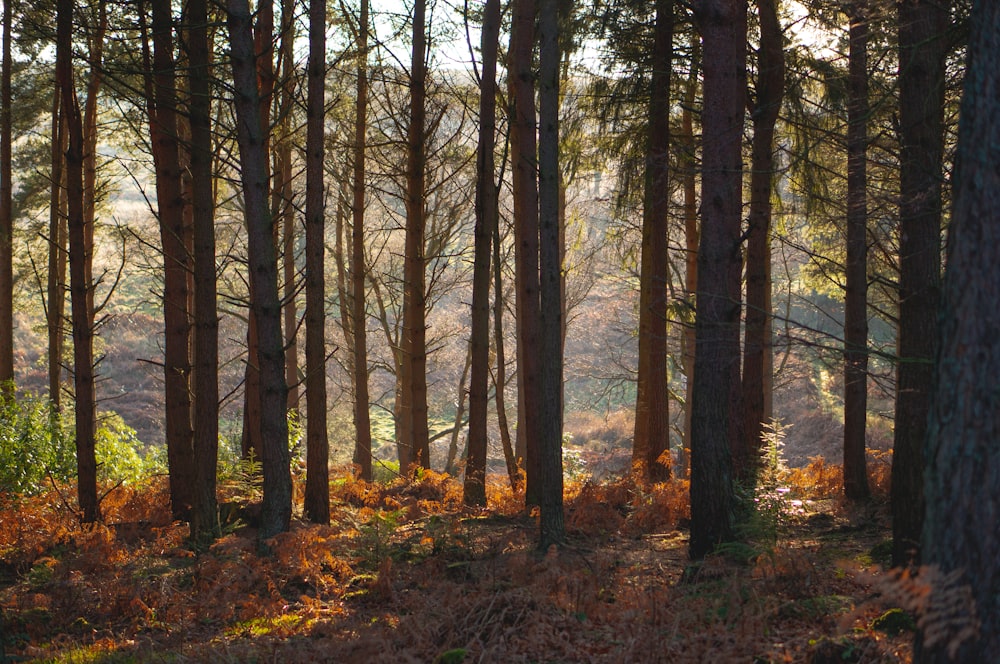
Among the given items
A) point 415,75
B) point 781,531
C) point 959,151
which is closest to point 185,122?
point 415,75

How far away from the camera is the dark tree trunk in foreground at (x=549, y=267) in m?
7.69

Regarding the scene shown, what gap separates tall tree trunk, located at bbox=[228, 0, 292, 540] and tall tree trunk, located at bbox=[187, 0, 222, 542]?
790mm

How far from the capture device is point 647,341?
12.6 meters

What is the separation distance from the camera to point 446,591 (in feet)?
21.7

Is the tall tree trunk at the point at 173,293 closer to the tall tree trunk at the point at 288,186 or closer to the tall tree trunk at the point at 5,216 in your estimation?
the tall tree trunk at the point at 288,186

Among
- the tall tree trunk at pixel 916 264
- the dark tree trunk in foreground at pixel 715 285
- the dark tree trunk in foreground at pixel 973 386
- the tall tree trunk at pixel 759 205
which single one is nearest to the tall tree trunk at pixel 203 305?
the dark tree trunk in foreground at pixel 715 285

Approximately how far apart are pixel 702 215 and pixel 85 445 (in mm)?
7739

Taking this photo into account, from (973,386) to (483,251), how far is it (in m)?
8.23

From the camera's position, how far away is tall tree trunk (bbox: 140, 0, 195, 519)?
913 cm

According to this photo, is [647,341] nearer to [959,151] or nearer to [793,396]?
[959,151]

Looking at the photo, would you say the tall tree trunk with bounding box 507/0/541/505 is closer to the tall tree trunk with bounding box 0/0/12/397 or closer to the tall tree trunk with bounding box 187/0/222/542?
the tall tree trunk with bounding box 187/0/222/542

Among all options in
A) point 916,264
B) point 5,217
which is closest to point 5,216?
point 5,217

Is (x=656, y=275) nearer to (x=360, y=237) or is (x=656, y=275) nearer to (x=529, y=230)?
(x=529, y=230)

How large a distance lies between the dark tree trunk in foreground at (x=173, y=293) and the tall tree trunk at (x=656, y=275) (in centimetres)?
615
